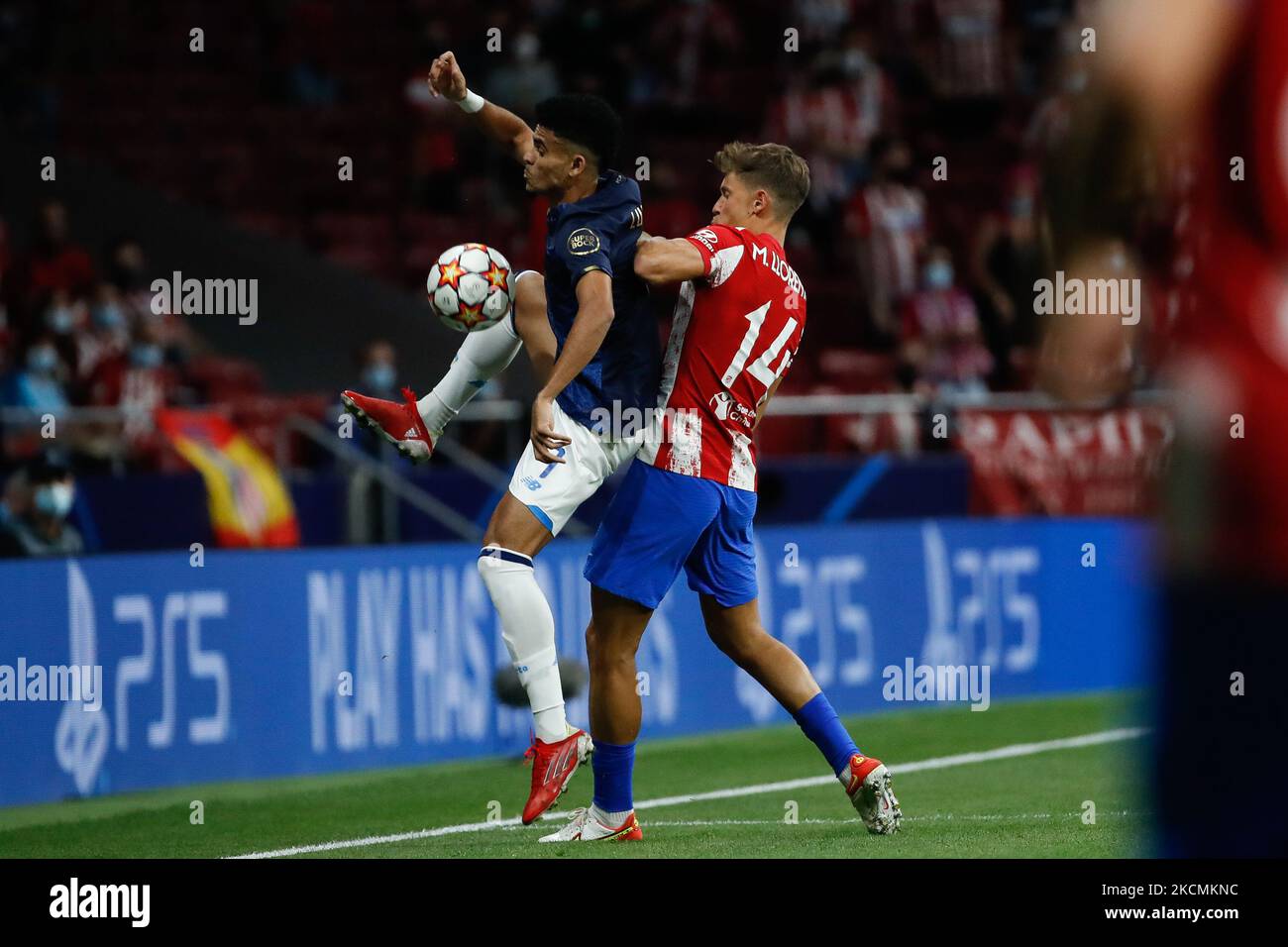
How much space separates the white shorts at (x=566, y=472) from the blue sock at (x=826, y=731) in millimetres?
1054

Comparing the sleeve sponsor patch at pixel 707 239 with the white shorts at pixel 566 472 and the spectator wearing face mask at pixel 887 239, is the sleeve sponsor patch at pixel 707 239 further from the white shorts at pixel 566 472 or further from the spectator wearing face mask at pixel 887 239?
the spectator wearing face mask at pixel 887 239

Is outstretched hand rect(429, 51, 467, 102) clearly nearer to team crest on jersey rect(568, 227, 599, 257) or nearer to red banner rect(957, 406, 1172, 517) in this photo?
team crest on jersey rect(568, 227, 599, 257)

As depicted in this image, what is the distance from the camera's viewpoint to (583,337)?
6.89m

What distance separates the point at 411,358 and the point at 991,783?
8501 millimetres

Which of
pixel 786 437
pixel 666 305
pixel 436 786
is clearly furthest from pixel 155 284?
pixel 436 786

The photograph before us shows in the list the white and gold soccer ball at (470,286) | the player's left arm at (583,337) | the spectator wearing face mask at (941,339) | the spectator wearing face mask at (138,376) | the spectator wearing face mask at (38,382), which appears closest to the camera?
the player's left arm at (583,337)

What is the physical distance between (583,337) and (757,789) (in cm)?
Result: 331

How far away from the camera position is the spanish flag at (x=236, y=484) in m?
11.7

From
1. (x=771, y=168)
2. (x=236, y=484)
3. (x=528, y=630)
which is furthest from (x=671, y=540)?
(x=236, y=484)

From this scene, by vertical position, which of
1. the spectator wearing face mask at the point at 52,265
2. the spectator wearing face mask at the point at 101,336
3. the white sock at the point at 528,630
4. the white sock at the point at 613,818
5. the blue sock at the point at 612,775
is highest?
the spectator wearing face mask at the point at 52,265

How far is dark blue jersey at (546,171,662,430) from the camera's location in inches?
279

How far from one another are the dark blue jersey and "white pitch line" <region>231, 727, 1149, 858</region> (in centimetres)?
175

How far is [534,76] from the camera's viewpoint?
1744 cm

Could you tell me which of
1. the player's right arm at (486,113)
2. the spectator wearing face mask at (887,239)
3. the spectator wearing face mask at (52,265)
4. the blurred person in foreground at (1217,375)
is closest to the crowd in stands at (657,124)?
the spectator wearing face mask at (887,239)
